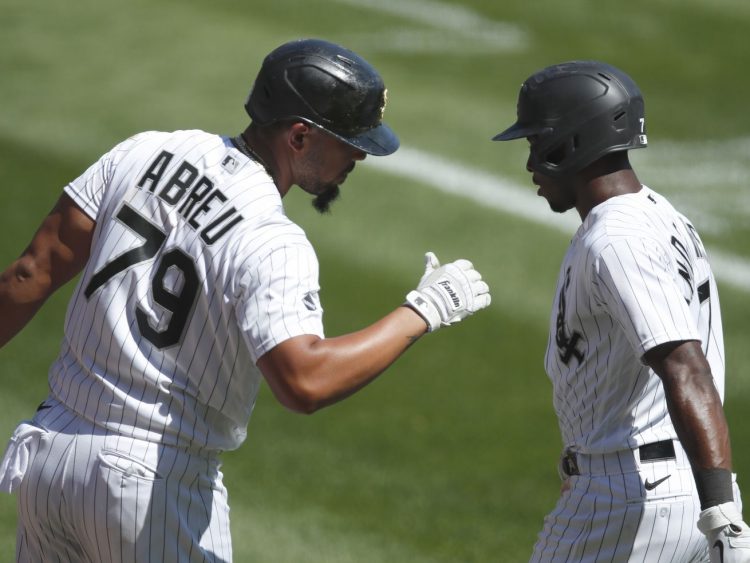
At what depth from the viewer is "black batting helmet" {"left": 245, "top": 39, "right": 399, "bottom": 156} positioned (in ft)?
14.5

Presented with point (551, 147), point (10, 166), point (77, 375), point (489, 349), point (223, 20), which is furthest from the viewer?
point (223, 20)

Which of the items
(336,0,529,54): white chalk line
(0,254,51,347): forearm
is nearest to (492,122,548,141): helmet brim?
(0,254,51,347): forearm

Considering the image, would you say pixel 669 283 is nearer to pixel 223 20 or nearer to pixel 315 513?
pixel 315 513

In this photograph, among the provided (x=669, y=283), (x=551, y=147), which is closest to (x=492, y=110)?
(x=551, y=147)

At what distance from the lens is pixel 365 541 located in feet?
22.4

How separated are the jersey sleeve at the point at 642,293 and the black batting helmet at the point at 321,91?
101 cm

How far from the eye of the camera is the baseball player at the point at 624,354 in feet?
12.4

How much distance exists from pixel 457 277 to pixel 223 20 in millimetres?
9954

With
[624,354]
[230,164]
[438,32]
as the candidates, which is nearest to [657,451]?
[624,354]

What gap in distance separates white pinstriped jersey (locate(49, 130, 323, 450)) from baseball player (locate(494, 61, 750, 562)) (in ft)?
3.36

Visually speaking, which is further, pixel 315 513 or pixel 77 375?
pixel 315 513

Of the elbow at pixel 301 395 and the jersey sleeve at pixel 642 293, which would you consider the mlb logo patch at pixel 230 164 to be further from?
the jersey sleeve at pixel 642 293

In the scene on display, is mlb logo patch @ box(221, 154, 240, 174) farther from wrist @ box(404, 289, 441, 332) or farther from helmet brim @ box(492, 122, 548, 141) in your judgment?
helmet brim @ box(492, 122, 548, 141)

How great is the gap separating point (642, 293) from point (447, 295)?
0.76 m
